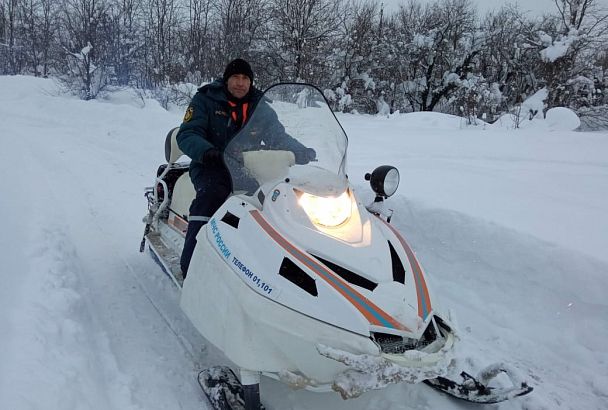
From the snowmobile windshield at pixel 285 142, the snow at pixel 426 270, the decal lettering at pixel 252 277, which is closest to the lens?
the decal lettering at pixel 252 277

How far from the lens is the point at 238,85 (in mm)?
3416

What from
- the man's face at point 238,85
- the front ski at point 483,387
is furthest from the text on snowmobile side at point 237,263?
the front ski at point 483,387

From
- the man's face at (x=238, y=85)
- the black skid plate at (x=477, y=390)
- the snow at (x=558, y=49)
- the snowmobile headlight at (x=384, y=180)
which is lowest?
the black skid plate at (x=477, y=390)

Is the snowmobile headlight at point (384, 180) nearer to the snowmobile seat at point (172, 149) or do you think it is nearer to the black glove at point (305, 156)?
the black glove at point (305, 156)

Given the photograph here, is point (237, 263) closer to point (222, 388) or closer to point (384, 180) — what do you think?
point (222, 388)

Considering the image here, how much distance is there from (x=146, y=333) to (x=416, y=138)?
678 centimetres

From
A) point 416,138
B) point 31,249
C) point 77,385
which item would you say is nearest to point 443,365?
point 77,385

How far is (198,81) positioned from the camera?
19547 millimetres

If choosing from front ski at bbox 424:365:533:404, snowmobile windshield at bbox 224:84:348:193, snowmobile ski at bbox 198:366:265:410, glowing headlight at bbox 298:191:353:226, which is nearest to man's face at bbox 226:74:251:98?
snowmobile windshield at bbox 224:84:348:193

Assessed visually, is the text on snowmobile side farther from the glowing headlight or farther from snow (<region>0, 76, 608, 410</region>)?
snow (<region>0, 76, 608, 410</region>)

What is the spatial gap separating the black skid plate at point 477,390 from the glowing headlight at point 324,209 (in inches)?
45.5

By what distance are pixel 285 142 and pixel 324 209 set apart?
58 centimetres

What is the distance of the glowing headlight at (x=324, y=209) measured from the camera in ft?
8.15

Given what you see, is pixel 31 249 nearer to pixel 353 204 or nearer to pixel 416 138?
pixel 353 204
